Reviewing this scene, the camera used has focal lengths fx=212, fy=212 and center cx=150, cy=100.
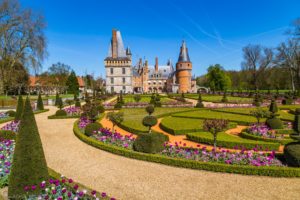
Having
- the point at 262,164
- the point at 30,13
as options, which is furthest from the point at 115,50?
the point at 262,164

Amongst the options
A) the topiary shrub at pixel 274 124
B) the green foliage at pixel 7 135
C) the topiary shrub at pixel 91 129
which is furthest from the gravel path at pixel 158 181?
the topiary shrub at pixel 274 124

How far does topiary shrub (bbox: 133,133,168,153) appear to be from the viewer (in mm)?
8125

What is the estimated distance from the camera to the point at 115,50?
57.0 meters

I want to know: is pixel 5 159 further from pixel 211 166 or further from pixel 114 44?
pixel 114 44

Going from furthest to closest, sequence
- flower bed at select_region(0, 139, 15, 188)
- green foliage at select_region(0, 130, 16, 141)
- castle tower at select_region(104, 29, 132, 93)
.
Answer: castle tower at select_region(104, 29, 132, 93)
green foliage at select_region(0, 130, 16, 141)
flower bed at select_region(0, 139, 15, 188)

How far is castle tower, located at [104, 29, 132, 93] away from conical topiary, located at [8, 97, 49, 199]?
53.3 metres

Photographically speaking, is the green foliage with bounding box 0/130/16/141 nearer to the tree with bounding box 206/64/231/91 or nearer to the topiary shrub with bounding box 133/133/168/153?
the topiary shrub with bounding box 133/133/168/153

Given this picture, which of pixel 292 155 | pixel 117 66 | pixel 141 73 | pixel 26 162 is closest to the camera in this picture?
pixel 26 162

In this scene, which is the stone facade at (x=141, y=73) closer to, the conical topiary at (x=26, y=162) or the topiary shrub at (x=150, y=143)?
the topiary shrub at (x=150, y=143)

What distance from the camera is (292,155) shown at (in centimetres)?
665

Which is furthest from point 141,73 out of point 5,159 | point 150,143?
point 5,159

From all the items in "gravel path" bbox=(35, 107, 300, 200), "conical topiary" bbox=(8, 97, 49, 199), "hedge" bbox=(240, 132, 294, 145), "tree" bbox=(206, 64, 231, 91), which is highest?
"tree" bbox=(206, 64, 231, 91)

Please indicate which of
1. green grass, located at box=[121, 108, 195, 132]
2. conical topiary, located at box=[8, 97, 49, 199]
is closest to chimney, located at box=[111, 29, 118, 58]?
green grass, located at box=[121, 108, 195, 132]

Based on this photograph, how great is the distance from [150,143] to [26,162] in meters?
4.39
